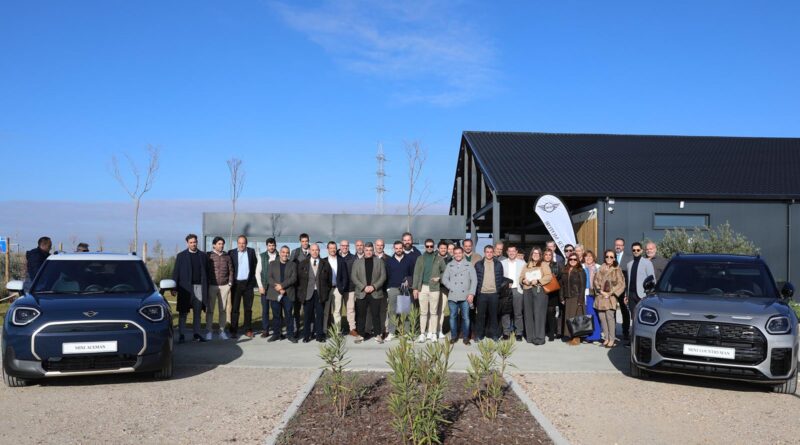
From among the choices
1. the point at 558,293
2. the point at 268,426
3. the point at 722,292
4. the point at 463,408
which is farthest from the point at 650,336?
the point at 268,426

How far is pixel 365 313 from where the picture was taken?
39.8 feet

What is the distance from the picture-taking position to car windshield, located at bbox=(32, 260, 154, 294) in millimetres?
8586

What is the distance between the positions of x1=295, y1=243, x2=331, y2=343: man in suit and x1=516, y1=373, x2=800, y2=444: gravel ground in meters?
4.26

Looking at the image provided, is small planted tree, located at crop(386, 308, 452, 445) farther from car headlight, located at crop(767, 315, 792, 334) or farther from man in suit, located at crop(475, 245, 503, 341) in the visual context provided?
man in suit, located at crop(475, 245, 503, 341)

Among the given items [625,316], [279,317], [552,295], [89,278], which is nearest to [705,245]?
[625,316]

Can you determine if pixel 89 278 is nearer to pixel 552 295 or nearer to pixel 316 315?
pixel 316 315

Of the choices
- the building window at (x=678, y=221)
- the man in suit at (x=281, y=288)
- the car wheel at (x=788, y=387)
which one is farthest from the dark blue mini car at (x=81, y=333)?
the building window at (x=678, y=221)

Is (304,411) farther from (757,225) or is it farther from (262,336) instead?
(757,225)

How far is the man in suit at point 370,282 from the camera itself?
11877 millimetres

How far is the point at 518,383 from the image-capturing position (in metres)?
8.13

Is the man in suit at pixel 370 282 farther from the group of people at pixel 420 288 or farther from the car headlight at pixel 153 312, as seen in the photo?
the car headlight at pixel 153 312

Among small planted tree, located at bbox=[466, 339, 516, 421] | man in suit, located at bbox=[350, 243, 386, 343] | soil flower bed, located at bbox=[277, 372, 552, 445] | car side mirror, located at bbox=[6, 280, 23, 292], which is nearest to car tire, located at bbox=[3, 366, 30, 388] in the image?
car side mirror, located at bbox=[6, 280, 23, 292]

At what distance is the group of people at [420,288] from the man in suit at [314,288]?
2 centimetres

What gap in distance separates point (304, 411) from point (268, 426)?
494mm
